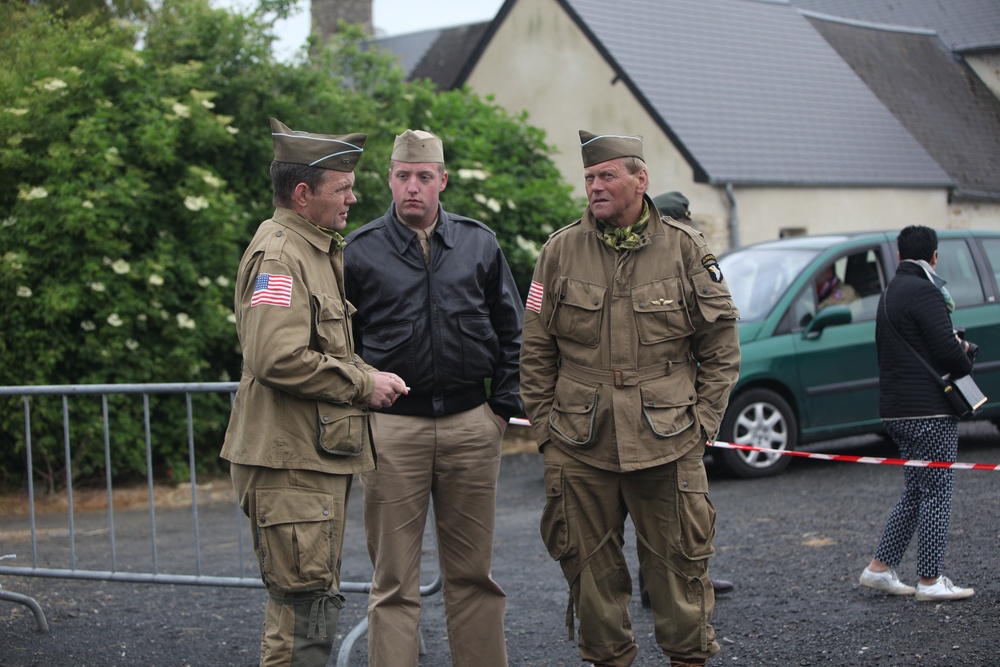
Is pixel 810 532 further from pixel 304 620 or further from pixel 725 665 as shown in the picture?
pixel 304 620

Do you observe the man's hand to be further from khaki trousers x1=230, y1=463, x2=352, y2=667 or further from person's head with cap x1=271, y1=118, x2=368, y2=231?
person's head with cap x1=271, y1=118, x2=368, y2=231

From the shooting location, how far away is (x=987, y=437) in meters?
11.2

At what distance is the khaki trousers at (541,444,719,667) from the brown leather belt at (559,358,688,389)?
0.30 metres

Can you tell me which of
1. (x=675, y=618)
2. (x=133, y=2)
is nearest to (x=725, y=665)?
(x=675, y=618)

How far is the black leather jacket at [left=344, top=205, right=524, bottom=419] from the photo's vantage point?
168 inches

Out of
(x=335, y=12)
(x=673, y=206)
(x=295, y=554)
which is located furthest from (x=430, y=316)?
(x=335, y=12)

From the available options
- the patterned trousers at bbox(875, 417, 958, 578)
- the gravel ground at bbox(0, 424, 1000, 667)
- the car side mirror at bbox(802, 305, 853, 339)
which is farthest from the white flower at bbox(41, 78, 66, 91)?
the patterned trousers at bbox(875, 417, 958, 578)

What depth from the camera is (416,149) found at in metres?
4.33

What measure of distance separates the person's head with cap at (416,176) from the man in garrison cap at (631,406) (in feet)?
1.82

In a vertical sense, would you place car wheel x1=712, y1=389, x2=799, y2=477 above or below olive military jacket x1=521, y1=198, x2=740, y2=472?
below

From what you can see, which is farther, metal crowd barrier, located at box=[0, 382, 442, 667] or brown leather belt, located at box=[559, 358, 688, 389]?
metal crowd barrier, located at box=[0, 382, 442, 667]

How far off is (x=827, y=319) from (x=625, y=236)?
18.8ft

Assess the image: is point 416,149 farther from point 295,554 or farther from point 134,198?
point 134,198

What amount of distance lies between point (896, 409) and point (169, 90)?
7.44 m
